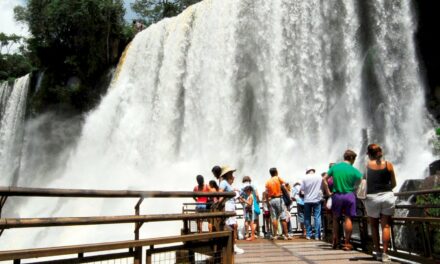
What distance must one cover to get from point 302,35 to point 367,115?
14.8 feet

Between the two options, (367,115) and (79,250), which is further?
(367,115)

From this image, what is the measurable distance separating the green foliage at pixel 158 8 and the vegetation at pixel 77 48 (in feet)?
46.3

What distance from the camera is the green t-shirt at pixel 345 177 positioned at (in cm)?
663

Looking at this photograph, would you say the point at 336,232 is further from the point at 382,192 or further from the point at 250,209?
the point at 250,209

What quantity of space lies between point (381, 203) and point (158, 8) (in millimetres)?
47103

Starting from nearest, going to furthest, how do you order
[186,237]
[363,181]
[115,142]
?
[186,237] → [363,181] → [115,142]

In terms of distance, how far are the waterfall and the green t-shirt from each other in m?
34.0

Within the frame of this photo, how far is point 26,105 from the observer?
36.1m

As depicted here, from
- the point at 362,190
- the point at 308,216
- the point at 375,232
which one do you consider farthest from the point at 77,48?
the point at 375,232

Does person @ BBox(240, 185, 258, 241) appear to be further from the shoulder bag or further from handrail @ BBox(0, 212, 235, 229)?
handrail @ BBox(0, 212, 235, 229)

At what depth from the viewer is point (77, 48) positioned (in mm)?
33656

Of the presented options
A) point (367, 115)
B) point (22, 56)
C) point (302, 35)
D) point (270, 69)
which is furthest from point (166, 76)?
point (22, 56)

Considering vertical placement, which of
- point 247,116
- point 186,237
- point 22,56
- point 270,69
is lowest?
point 186,237

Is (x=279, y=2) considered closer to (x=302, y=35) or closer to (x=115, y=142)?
(x=302, y=35)
